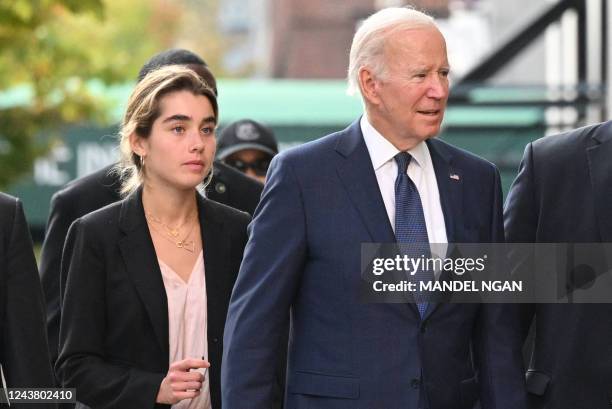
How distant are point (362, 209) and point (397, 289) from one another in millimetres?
299

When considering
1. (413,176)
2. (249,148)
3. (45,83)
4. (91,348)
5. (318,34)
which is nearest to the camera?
(413,176)

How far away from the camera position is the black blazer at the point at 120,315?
5926 millimetres

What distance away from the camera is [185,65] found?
277 inches

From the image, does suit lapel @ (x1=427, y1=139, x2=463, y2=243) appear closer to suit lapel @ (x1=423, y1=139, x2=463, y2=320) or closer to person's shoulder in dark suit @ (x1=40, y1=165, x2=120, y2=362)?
suit lapel @ (x1=423, y1=139, x2=463, y2=320)

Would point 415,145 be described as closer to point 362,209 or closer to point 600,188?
point 362,209

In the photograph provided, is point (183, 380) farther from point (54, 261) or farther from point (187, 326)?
point (54, 261)

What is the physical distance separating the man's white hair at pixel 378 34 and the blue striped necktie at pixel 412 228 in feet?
1.36

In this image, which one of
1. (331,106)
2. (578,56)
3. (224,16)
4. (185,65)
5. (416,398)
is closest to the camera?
(416,398)

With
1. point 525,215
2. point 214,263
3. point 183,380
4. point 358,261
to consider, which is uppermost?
point 525,215

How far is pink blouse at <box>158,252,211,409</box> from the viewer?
235 inches

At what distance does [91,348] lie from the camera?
5969 millimetres

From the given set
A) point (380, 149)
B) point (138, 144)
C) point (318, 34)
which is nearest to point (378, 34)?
point (380, 149)

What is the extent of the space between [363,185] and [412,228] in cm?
22

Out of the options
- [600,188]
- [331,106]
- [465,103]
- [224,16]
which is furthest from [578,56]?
[224,16]
